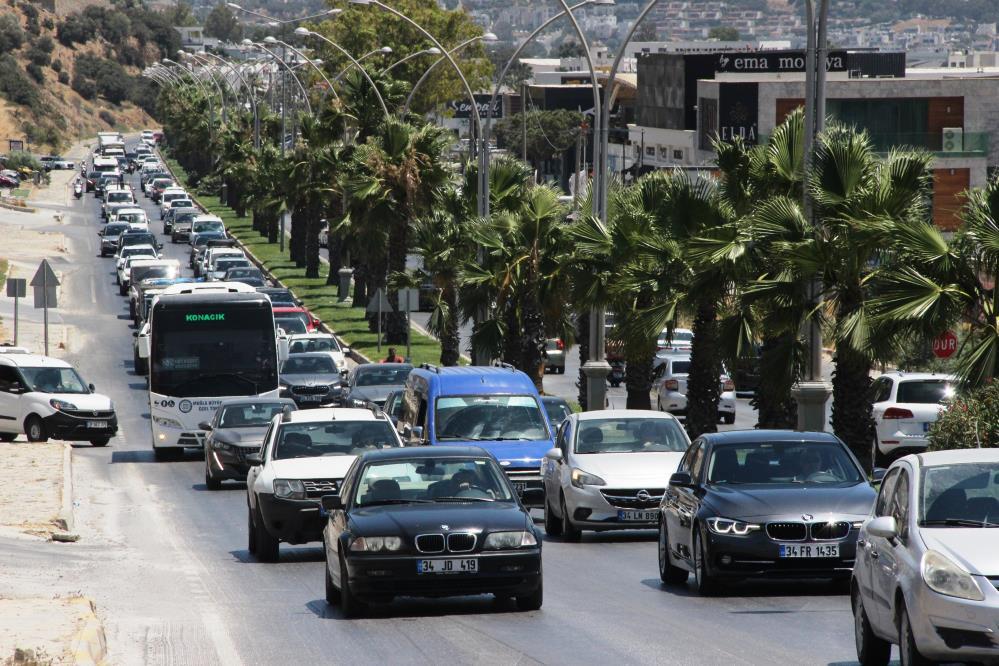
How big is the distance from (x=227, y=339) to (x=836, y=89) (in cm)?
5275

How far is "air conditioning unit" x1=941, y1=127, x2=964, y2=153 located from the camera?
75812 millimetres

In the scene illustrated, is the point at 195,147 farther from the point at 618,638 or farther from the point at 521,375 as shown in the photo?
the point at 618,638

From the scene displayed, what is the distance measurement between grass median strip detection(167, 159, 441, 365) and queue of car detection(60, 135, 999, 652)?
88.4 ft

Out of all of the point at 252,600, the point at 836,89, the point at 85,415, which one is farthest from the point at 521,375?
the point at 836,89

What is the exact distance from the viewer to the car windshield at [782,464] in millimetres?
15836

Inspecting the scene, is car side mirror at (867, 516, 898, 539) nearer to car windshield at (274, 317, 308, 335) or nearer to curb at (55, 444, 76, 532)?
curb at (55, 444, 76, 532)

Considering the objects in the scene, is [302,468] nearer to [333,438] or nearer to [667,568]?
[333,438]

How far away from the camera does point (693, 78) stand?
11931 cm

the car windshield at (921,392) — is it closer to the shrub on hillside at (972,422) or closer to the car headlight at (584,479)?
the shrub on hillside at (972,422)

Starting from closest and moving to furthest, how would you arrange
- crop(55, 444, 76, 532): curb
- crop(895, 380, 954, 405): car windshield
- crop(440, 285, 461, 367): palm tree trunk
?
crop(55, 444, 76, 532): curb, crop(895, 380, 954, 405): car windshield, crop(440, 285, 461, 367): palm tree trunk

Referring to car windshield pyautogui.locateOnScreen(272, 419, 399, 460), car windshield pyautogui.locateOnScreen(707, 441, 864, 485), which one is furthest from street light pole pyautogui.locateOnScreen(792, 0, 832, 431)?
car windshield pyautogui.locateOnScreen(707, 441, 864, 485)

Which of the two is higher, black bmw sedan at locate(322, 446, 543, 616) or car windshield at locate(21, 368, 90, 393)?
black bmw sedan at locate(322, 446, 543, 616)

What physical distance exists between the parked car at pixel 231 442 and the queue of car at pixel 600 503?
35 millimetres

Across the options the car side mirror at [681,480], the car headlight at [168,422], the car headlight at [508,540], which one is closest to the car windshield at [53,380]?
the car headlight at [168,422]
